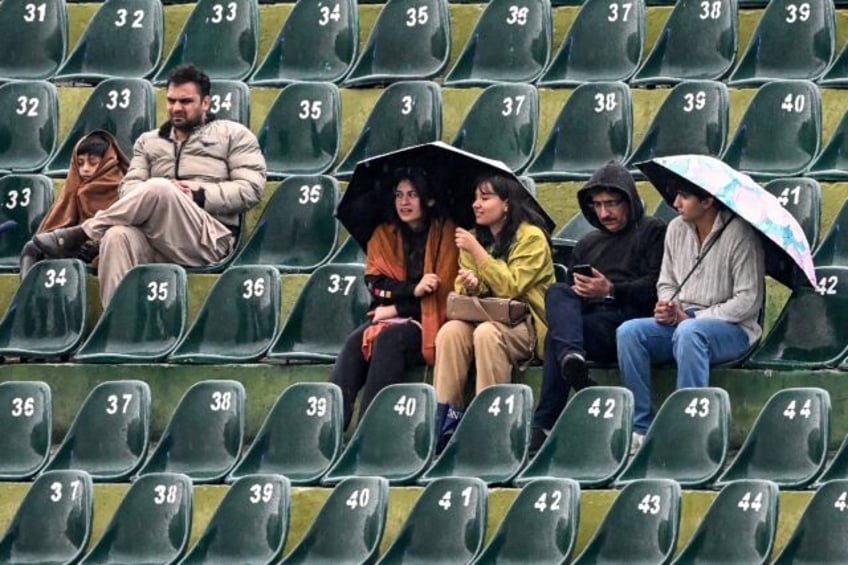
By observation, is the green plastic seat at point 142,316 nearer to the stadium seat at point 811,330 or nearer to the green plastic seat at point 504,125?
the green plastic seat at point 504,125

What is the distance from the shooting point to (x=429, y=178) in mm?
12836

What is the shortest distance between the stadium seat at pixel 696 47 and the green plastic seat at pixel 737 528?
3.27 meters

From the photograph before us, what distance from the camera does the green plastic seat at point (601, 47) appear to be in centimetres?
1453

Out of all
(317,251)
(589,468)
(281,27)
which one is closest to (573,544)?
(589,468)

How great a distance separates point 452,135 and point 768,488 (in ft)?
10.9

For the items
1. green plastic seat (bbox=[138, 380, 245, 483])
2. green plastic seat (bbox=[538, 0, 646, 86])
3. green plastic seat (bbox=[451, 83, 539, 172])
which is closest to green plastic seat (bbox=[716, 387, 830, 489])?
green plastic seat (bbox=[138, 380, 245, 483])

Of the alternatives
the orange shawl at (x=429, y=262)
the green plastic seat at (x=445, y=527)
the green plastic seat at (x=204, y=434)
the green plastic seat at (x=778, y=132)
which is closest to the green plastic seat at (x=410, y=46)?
the green plastic seat at (x=778, y=132)

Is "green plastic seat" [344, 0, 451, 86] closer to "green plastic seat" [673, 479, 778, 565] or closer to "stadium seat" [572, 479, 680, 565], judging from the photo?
"stadium seat" [572, 479, 680, 565]

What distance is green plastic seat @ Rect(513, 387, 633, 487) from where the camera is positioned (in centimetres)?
1205

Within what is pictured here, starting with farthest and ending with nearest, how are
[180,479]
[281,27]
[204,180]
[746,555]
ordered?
[281,27] < [204,180] < [180,479] < [746,555]

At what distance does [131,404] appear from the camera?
1280 centimetres

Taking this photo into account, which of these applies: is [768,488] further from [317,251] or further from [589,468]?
[317,251]

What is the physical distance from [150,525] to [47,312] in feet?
5.46

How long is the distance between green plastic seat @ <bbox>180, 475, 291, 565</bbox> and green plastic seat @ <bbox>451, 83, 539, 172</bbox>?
2444 mm
